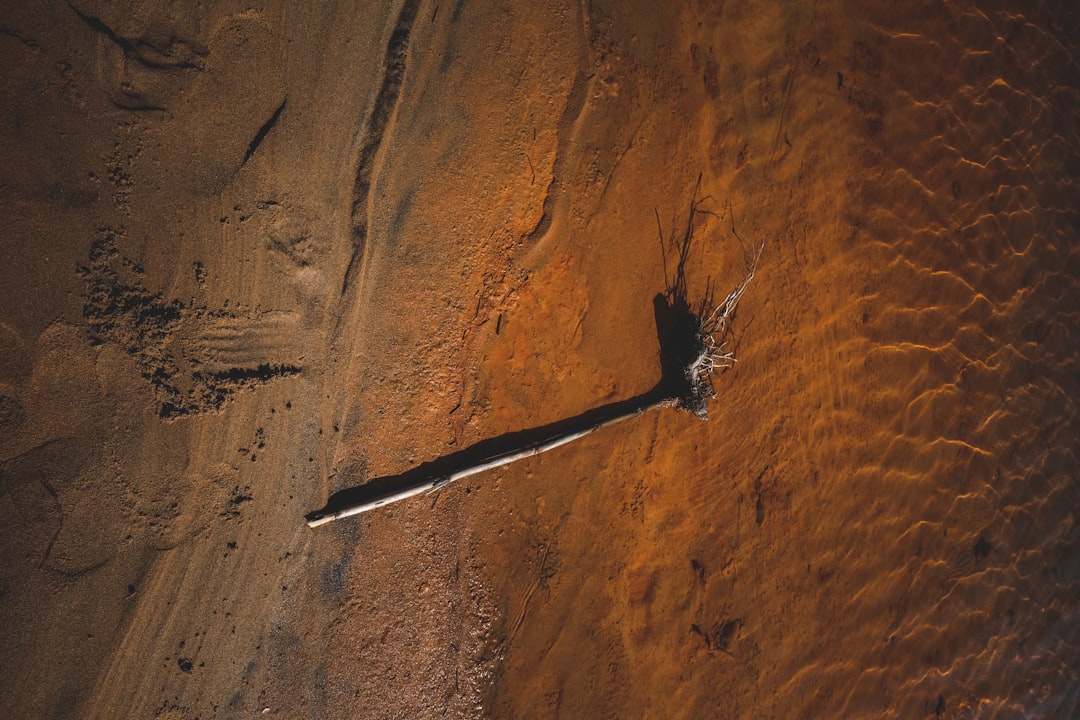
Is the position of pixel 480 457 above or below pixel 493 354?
below

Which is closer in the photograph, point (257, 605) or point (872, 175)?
point (257, 605)

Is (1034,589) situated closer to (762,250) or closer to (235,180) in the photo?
(762,250)

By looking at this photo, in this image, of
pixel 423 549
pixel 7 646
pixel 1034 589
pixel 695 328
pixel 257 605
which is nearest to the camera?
pixel 7 646

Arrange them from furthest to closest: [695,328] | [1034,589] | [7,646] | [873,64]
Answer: [1034,589] → [873,64] → [695,328] → [7,646]

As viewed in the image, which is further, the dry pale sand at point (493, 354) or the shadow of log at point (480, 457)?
the shadow of log at point (480, 457)

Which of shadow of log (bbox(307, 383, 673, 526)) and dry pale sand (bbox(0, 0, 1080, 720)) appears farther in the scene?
shadow of log (bbox(307, 383, 673, 526))

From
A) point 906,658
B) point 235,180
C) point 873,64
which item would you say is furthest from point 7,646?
point 873,64

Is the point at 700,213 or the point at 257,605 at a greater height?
the point at 700,213

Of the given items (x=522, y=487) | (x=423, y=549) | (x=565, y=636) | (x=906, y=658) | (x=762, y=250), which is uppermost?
(x=762, y=250)
